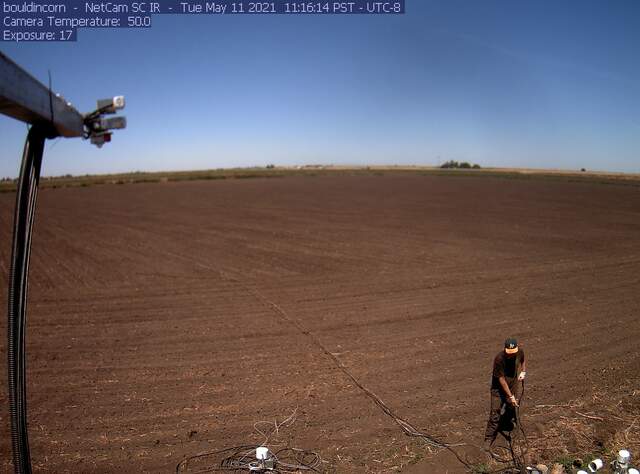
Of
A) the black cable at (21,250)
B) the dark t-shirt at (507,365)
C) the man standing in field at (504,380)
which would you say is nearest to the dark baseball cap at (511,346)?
the man standing in field at (504,380)

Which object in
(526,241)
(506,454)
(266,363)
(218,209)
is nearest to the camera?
(506,454)

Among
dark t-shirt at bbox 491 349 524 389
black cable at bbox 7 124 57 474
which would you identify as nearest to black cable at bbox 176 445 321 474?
dark t-shirt at bbox 491 349 524 389

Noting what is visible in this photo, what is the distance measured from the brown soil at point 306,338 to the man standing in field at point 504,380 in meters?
0.26

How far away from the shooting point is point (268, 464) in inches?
201

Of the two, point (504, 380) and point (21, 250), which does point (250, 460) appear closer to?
point (504, 380)

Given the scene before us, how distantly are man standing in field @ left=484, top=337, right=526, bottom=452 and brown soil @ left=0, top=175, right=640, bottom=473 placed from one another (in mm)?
260

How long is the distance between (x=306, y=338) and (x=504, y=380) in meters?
4.62

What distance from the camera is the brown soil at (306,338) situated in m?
5.99

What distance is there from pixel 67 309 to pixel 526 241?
19.4m

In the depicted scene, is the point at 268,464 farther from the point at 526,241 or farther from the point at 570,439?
the point at 526,241

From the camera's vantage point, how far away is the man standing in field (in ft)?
18.4

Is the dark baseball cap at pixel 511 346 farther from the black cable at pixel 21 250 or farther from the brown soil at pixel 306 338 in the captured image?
the black cable at pixel 21 250

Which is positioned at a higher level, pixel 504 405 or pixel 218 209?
pixel 218 209

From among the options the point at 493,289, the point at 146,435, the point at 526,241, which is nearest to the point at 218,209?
the point at 526,241
